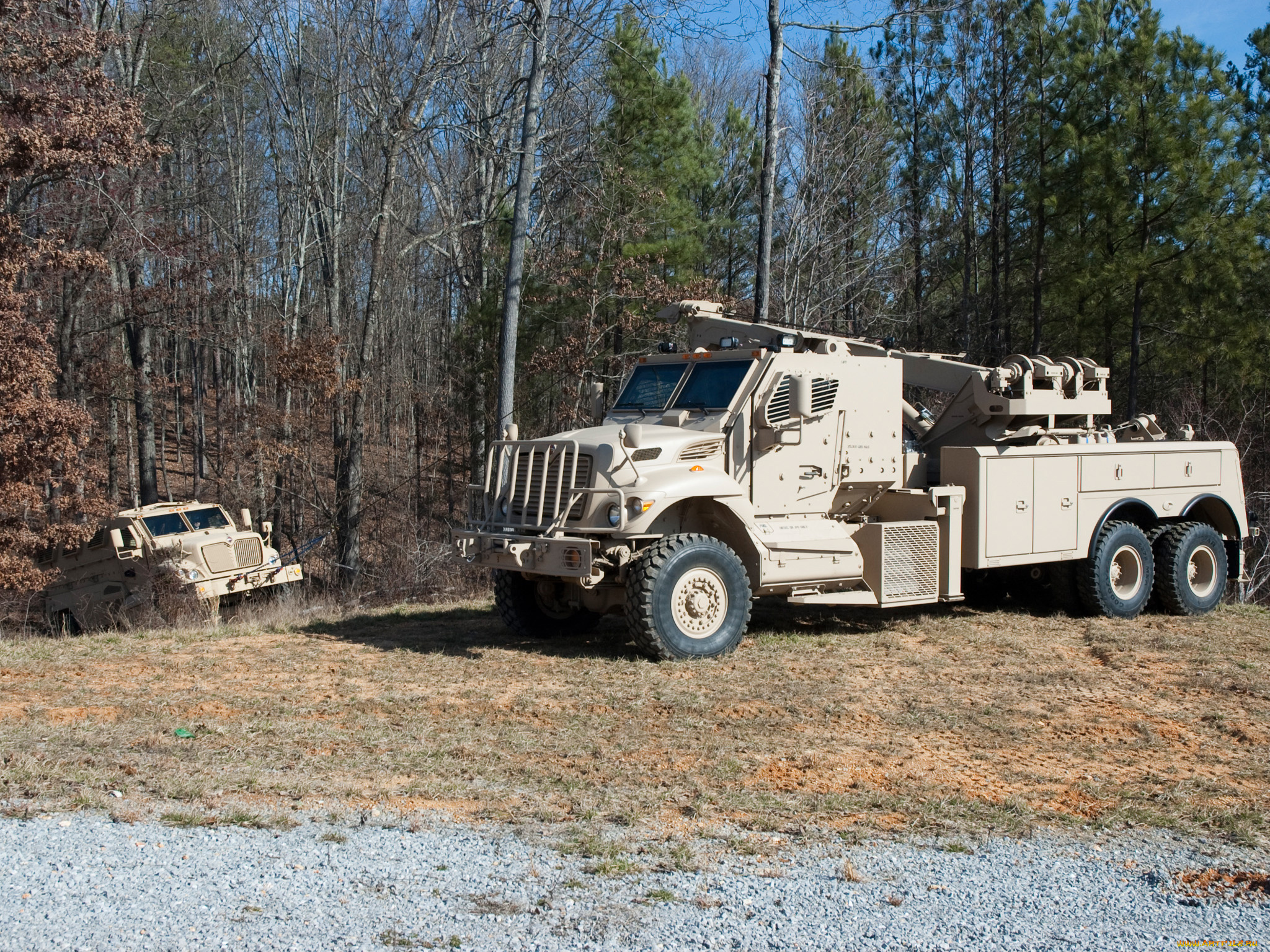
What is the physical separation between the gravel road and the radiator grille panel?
5002 millimetres

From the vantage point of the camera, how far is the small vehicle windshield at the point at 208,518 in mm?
17734

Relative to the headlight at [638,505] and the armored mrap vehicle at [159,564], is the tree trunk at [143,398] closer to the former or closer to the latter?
the armored mrap vehicle at [159,564]

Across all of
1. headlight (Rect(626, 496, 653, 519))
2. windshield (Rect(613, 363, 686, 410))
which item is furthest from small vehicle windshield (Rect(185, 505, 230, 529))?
headlight (Rect(626, 496, 653, 519))

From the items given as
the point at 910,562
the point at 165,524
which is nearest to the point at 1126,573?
the point at 910,562

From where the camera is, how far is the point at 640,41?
21.2m

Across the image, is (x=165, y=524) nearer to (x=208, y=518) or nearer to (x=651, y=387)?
(x=208, y=518)

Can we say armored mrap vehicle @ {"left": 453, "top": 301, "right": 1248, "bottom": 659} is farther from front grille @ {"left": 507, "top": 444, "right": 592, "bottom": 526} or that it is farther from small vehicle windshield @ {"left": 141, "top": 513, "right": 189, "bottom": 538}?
small vehicle windshield @ {"left": 141, "top": 513, "right": 189, "bottom": 538}

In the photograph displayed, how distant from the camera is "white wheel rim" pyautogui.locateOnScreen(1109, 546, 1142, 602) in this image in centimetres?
1170

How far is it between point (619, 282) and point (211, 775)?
15.6 meters

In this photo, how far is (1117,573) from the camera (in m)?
11.8

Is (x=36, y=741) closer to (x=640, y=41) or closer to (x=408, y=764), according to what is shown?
(x=408, y=764)

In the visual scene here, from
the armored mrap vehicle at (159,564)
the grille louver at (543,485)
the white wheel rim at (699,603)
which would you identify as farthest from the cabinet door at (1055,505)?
the armored mrap vehicle at (159,564)

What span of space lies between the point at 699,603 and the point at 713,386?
6.42 feet

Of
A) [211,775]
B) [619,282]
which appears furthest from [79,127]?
[211,775]
